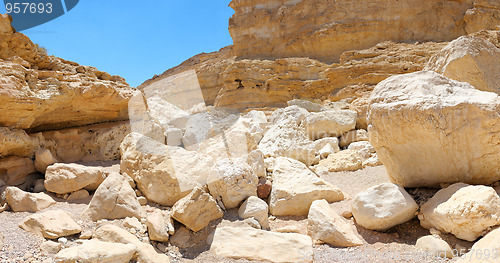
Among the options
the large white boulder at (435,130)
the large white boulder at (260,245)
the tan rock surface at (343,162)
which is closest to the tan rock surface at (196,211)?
the large white boulder at (260,245)

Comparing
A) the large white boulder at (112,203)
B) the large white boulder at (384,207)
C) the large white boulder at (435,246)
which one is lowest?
the large white boulder at (435,246)

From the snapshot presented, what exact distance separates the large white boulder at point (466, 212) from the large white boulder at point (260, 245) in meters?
0.94

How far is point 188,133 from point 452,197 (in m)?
3.61

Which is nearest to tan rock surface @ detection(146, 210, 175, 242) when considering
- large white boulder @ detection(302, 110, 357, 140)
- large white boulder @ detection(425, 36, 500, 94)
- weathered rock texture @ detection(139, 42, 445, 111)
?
large white boulder @ detection(425, 36, 500, 94)

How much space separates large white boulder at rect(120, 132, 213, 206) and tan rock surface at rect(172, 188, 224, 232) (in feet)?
1.18

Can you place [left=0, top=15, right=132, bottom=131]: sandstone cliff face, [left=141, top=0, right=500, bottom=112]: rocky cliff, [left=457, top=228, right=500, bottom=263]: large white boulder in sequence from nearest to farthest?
[left=457, top=228, right=500, bottom=263]: large white boulder
[left=0, top=15, right=132, bottom=131]: sandstone cliff face
[left=141, top=0, right=500, bottom=112]: rocky cliff

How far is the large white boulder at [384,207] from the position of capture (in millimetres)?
2383

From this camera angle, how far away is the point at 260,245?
2.28 meters

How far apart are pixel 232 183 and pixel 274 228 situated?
0.55m

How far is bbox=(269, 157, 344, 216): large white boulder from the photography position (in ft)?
9.53

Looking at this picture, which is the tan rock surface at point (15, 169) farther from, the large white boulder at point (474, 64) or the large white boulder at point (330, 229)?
the large white boulder at point (474, 64)

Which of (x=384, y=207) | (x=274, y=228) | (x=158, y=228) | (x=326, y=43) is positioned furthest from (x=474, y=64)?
(x=326, y=43)

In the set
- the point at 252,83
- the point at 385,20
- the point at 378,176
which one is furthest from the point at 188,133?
the point at 385,20

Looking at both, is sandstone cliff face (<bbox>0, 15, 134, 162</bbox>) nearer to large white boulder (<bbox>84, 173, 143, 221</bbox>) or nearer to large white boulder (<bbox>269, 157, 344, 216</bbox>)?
large white boulder (<bbox>84, 173, 143, 221</bbox>)
